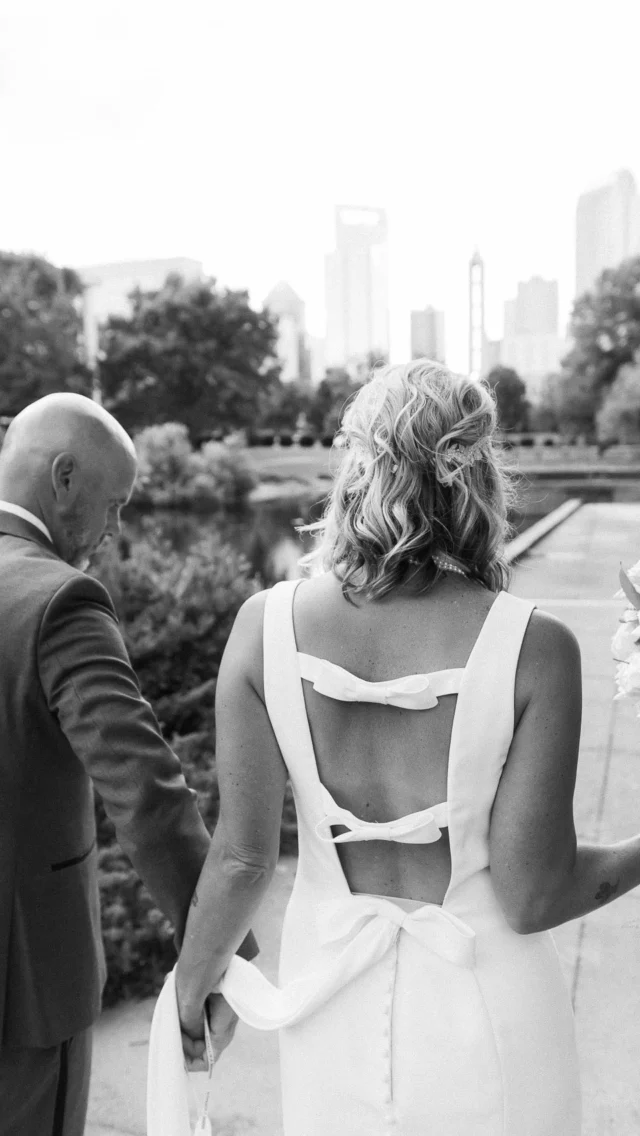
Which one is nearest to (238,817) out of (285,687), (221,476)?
(285,687)

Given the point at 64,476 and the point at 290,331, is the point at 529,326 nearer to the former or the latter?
the point at 290,331

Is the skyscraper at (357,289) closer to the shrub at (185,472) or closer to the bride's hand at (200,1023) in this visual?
the shrub at (185,472)

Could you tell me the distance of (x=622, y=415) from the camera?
2344 cm

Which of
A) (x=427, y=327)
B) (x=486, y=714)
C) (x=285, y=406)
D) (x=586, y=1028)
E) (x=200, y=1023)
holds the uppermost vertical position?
(x=427, y=327)

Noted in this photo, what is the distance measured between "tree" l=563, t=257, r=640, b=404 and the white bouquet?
2628 centimetres

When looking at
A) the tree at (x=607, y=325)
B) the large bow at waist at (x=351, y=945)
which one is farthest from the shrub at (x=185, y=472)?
the large bow at waist at (x=351, y=945)

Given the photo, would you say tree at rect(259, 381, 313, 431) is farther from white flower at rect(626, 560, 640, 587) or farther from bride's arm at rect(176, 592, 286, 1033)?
bride's arm at rect(176, 592, 286, 1033)

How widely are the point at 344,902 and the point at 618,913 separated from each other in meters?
2.52

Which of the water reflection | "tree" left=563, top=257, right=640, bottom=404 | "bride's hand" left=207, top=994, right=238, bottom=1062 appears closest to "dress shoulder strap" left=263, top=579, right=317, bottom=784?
"bride's hand" left=207, top=994, right=238, bottom=1062

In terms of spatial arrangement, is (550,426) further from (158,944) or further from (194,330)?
(158,944)

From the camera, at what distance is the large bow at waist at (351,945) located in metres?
1.13

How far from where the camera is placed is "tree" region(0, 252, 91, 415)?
44.8 ft

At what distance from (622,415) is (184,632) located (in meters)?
21.7

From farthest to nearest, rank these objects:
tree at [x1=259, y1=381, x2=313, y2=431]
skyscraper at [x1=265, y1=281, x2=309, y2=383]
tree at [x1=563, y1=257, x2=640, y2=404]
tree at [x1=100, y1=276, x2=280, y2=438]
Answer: tree at [x1=563, y1=257, x2=640, y2=404] → skyscraper at [x1=265, y1=281, x2=309, y2=383] → tree at [x1=259, y1=381, x2=313, y2=431] → tree at [x1=100, y1=276, x2=280, y2=438]
